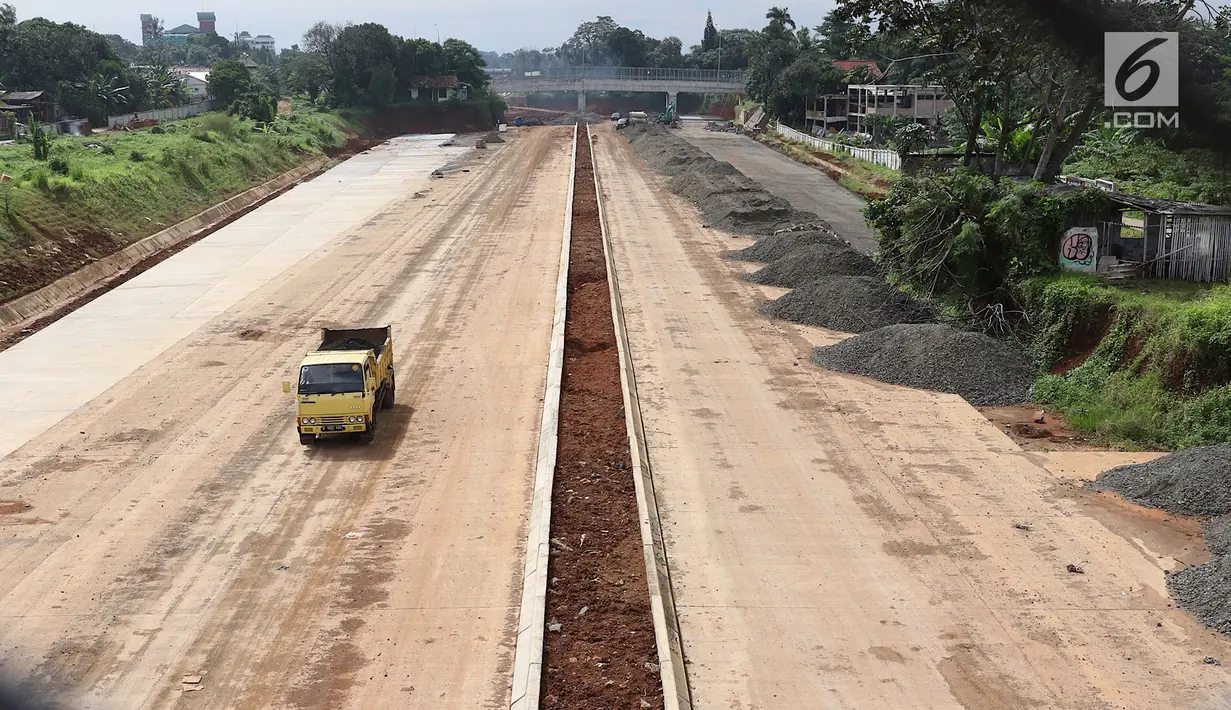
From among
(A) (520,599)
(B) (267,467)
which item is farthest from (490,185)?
(A) (520,599)

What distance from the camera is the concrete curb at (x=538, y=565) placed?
526 inches

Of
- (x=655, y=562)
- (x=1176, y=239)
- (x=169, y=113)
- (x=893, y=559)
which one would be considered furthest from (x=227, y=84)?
(x=893, y=559)

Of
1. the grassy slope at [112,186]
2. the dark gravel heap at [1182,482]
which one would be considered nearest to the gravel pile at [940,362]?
the dark gravel heap at [1182,482]

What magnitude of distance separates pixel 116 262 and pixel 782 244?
26.4m

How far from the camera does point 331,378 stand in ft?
73.3

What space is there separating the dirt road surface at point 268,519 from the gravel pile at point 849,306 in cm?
775

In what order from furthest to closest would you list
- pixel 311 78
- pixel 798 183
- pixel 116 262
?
pixel 311 78 < pixel 798 183 < pixel 116 262

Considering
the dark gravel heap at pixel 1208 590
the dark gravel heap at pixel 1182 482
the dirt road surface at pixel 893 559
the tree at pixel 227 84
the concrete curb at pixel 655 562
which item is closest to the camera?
the concrete curb at pixel 655 562

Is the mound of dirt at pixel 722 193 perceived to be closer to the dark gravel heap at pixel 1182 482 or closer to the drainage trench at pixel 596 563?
the drainage trench at pixel 596 563

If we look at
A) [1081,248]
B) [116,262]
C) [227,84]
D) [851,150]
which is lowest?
[116,262]

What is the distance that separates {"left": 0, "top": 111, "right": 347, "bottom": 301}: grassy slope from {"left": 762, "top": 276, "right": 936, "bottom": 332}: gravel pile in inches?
1000

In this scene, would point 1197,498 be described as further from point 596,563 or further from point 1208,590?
point 596,563

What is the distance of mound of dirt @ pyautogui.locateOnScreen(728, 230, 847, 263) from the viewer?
41.2 m

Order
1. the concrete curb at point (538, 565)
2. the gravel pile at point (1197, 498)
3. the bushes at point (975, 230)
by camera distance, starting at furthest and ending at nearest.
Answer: the bushes at point (975, 230), the gravel pile at point (1197, 498), the concrete curb at point (538, 565)
